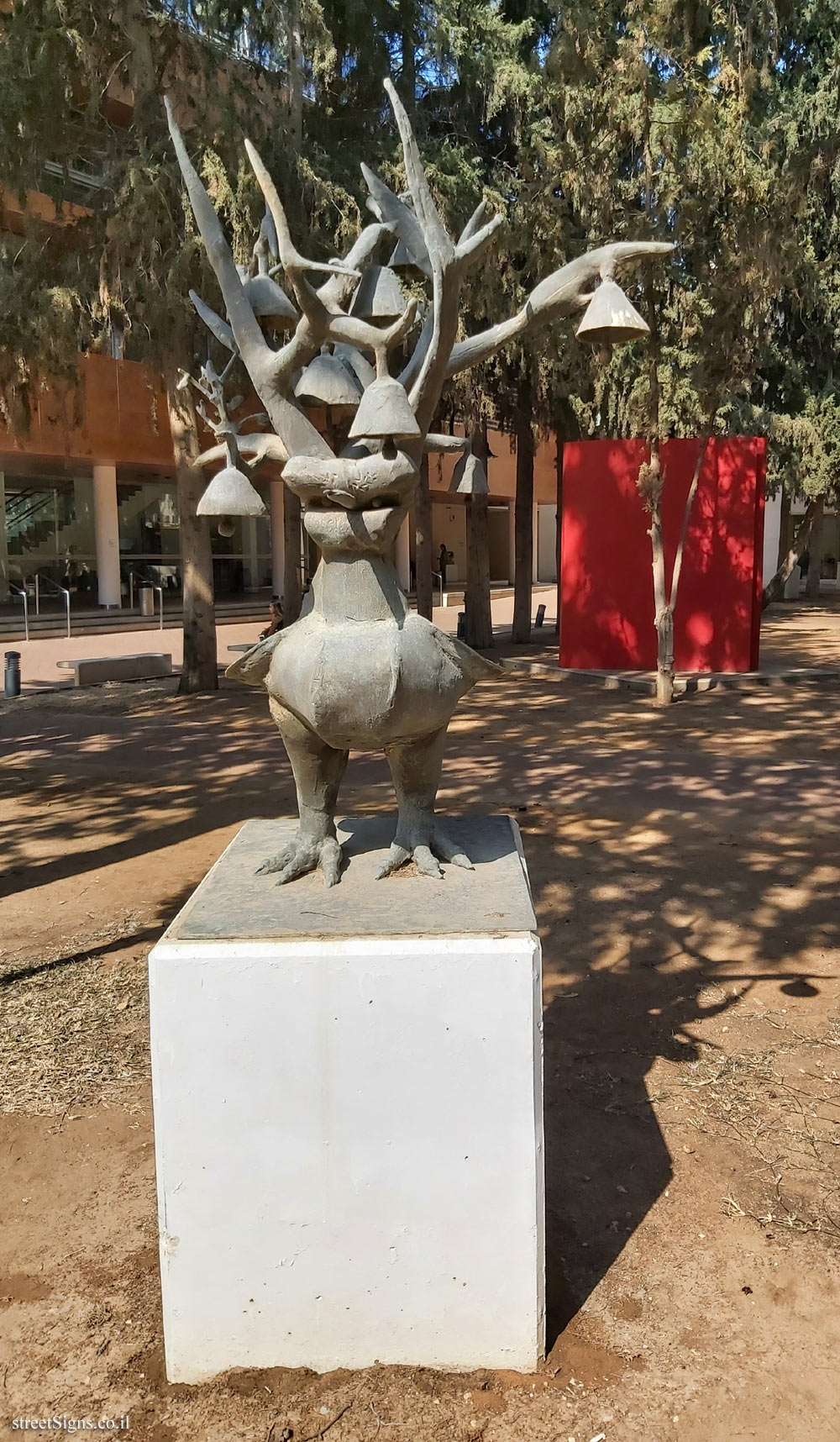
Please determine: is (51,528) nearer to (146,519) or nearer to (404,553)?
(146,519)

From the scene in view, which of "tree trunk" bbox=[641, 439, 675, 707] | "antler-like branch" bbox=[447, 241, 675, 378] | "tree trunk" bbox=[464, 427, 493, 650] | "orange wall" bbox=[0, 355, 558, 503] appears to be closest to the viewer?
"antler-like branch" bbox=[447, 241, 675, 378]

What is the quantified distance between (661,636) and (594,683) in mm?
1987

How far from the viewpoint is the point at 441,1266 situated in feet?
8.21

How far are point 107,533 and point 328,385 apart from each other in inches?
796

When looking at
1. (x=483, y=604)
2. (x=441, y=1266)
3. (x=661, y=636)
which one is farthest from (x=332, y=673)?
(x=483, y=604)

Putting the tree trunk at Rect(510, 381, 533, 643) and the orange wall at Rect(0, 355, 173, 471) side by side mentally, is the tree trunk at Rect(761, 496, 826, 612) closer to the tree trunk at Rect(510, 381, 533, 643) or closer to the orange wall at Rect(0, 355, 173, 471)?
the tree trunk at Rect(510, 381, 533, 643)

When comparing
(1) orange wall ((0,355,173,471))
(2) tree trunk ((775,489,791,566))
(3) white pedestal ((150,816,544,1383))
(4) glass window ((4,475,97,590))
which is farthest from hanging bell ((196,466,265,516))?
(2) tree trunk ((775,489,791,566))

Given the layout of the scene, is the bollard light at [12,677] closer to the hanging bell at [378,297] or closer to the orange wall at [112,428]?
the orange wall at [112,428]

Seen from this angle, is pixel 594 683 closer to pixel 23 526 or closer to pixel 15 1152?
pixel 15 1152

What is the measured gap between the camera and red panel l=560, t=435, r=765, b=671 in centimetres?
1303

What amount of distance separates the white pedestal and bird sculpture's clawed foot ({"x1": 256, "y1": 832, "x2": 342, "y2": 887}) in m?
0.43

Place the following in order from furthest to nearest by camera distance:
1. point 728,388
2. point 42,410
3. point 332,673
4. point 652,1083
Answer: point 42,410, point 728,388, point 652,1083, point 332,673

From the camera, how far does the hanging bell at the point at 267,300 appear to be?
291 cm

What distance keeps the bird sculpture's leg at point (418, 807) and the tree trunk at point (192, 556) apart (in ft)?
29.4
